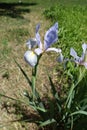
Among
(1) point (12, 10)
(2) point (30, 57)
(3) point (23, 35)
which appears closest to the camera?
(2) point (30, 57)

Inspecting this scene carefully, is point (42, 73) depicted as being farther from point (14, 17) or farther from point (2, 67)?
point (14, 17)

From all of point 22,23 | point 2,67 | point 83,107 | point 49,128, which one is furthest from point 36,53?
point 22,23

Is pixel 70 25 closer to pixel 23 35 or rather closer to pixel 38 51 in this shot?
pixel 23 35

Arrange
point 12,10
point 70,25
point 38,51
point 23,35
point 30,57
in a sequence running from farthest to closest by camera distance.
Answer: point 12,10 < point 70,25 < point 23,35 < point 38,51 < point 30,57

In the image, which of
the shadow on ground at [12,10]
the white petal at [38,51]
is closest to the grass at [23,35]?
the shadow on ground at [12,10]

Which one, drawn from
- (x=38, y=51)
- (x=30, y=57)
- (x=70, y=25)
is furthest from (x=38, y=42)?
(x=70, y=25)
